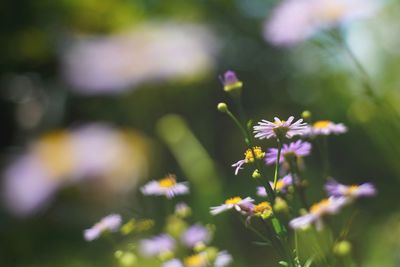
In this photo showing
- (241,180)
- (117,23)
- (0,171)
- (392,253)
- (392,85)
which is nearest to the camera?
(392,253)

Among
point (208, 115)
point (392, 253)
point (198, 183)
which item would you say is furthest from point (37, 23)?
point (392, 253)

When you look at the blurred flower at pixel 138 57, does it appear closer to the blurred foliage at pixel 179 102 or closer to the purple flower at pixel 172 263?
the blurred foliage at pixel 179 102

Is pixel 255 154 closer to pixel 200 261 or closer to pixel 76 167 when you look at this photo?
pixel 200 261

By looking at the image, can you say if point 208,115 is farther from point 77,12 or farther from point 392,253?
point 392,253

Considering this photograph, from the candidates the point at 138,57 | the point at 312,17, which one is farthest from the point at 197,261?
the point at 138,57

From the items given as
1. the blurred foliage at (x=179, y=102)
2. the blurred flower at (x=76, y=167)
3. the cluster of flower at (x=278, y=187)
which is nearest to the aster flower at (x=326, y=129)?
the cluster of flower at (x=278, y=187)
